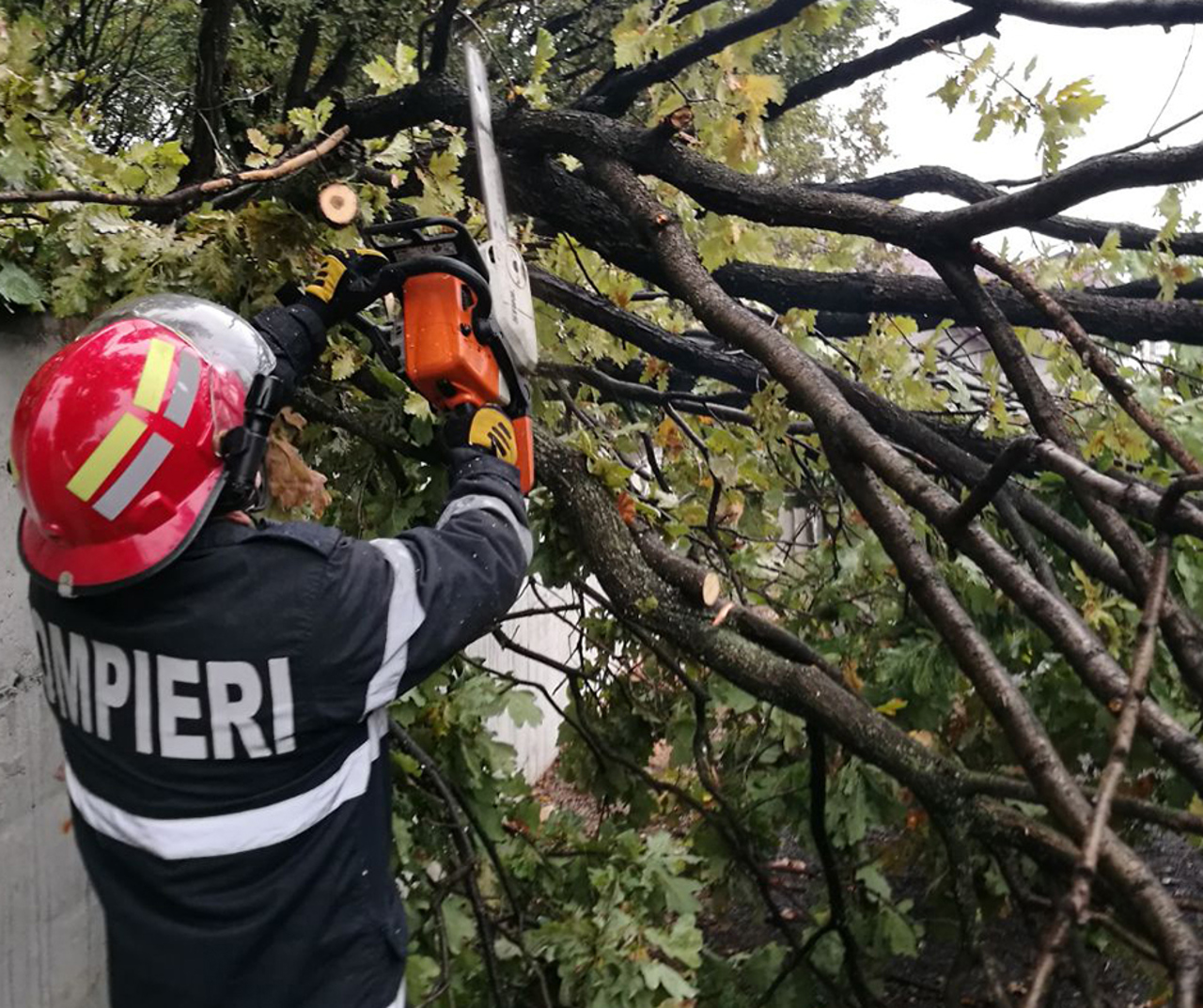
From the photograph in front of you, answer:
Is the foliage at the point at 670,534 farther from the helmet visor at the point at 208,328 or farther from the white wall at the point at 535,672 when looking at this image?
the white wall at the point at 535,672

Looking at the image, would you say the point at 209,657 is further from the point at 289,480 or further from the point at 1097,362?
the point at 1097,362

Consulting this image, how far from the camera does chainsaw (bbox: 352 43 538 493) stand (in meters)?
1.79

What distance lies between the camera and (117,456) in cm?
136

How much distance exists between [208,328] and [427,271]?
44 centimetres

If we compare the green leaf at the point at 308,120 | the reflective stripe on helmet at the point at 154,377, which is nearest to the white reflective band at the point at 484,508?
the reflective stripe on helmet at the point at 154,377

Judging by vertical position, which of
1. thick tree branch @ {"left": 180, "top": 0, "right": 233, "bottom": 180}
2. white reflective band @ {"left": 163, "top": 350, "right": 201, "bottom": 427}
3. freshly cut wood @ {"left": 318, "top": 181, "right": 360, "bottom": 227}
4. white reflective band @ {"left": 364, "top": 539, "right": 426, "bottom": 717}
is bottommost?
white reflective band @ {"left": 364, "top": 539, "right": 426, "bottom": 717}

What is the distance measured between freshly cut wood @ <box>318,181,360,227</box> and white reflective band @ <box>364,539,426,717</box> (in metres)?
0.90

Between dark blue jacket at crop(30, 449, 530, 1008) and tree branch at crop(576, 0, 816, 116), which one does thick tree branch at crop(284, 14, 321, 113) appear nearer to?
tree branch at crop(576, 0, 816, 116)

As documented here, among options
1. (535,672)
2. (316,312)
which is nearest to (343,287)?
(316,312)

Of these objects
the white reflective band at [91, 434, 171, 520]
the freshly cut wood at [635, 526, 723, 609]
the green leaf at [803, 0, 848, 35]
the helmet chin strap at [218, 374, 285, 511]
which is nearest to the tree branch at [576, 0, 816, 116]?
the green leaf at [803, 0, 848, 35]

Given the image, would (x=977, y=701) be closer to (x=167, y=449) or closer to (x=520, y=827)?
(x=520, y=827)

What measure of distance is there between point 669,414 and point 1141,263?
5.51ft

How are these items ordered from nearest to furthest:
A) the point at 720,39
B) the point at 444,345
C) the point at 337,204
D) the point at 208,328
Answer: the point at 208,328 → the point at 444,345 → the point at 337,204 → the point at 720,39

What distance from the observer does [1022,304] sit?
2.64 meters
